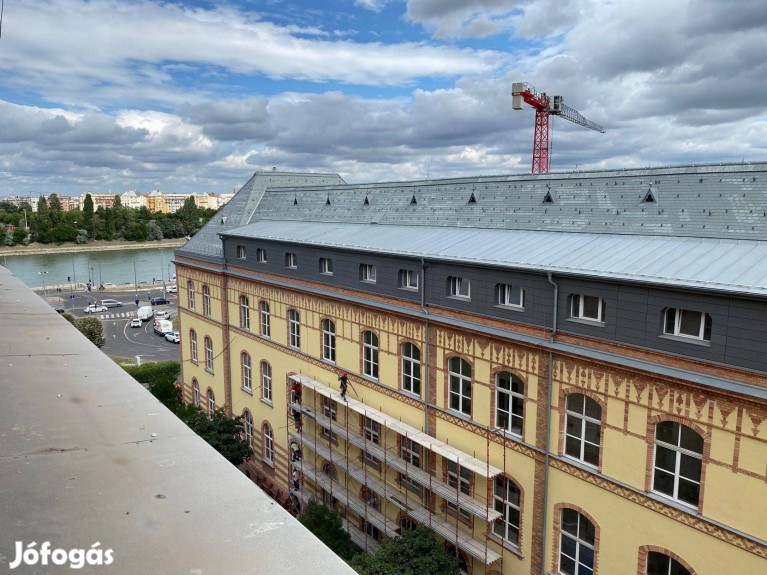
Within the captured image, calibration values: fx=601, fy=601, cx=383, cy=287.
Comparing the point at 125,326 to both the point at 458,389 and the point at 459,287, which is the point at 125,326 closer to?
the point at 458,389

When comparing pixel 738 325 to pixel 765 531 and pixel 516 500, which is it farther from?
pixel 516 500

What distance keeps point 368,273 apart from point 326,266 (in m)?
2.54

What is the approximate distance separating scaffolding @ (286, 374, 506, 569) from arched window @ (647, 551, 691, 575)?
3931 millimetres

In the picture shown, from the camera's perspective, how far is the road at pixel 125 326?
5606cm

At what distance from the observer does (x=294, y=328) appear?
24.4 meters

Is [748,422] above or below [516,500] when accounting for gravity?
above

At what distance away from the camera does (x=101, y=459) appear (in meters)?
2.64

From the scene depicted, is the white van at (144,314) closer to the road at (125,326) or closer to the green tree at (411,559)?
the road at (125,326)

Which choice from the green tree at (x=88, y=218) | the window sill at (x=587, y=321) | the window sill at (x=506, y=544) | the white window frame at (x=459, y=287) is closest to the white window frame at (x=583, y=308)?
the window sill at (x=587, y=321)

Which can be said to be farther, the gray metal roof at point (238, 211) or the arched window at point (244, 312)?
the gray metal roof at point (238, 211)

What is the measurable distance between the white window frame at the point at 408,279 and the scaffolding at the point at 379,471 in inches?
167

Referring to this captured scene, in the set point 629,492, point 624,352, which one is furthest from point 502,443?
point 624,352

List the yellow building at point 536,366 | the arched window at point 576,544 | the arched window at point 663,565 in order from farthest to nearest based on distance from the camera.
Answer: the arched window at point 576,544 < the arched window at point 663,565 < the yellow building at point 536,366

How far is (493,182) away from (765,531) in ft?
41.8
